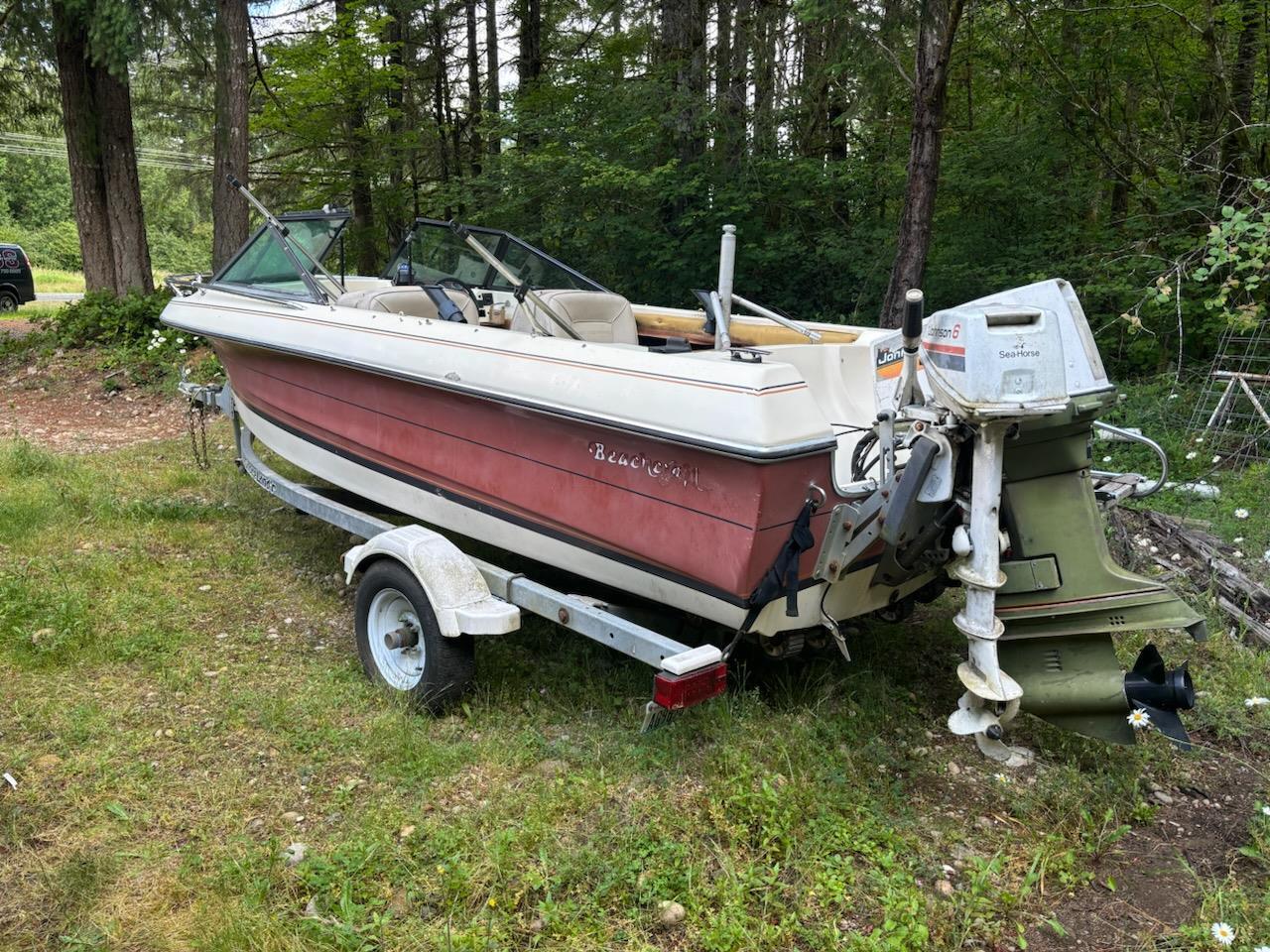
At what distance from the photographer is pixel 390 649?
11.1 ft

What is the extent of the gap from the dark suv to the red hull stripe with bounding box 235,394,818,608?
16.7 meters

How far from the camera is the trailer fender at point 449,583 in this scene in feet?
9.97

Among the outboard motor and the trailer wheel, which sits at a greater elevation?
the outboard motor

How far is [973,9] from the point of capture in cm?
852

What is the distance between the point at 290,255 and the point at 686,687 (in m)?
3.45

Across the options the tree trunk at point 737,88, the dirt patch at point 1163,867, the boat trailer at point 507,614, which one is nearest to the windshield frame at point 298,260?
the boat trailer at point 507,614

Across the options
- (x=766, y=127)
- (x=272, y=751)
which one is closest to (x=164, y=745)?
(x=272, y=751)

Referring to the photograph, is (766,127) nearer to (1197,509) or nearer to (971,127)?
(971,127)

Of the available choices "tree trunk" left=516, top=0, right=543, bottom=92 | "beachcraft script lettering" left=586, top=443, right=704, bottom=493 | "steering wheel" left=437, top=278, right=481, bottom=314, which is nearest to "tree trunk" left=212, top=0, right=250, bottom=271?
"tree trunk" left=516, top=0, right=543, bottom=92

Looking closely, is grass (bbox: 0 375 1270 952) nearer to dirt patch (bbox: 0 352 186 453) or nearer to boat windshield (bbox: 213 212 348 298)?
boat windshield (bbox: 213 212 348 298)

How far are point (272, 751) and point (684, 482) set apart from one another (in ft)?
5.35

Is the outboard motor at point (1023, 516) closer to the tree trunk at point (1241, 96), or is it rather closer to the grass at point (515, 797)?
the grass at point (515, 797)

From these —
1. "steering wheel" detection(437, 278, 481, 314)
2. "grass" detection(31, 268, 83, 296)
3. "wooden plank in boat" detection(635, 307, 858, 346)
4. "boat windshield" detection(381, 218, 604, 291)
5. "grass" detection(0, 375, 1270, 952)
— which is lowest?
"grass" detection(0, 375, 1270, 952)

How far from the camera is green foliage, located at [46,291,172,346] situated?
9508 mm
